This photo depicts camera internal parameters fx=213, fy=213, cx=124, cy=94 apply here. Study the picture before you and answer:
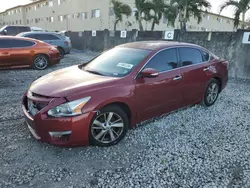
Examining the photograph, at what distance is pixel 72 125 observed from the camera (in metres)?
2.84

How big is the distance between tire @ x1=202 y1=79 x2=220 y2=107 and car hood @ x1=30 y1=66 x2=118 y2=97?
263 centimetres

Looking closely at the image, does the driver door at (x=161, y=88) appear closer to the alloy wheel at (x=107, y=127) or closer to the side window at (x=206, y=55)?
the alloy wheel at (x=107, y=127)

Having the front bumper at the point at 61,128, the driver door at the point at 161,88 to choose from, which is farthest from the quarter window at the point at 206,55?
the front bumper at the point at 61,128

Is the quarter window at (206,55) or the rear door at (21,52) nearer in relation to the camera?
the quarter window at (206,55)

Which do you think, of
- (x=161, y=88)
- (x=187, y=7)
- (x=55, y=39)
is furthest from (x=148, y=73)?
(x=187, y=7)

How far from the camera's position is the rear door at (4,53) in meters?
8.00

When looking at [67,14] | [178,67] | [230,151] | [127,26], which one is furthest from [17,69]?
[67,14]

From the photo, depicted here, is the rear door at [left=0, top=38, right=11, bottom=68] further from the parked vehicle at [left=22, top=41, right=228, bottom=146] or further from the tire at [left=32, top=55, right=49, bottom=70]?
the parked vehicle at [left=22, top=41, right=228, bottom=146]

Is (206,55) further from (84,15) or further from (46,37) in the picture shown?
(84,15)

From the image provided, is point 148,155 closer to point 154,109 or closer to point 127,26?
point 154,109

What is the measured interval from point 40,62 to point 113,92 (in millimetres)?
6942

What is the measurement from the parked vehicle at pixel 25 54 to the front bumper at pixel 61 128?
6252 mm

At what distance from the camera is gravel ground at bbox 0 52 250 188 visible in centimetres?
261

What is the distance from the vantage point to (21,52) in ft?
27.6
